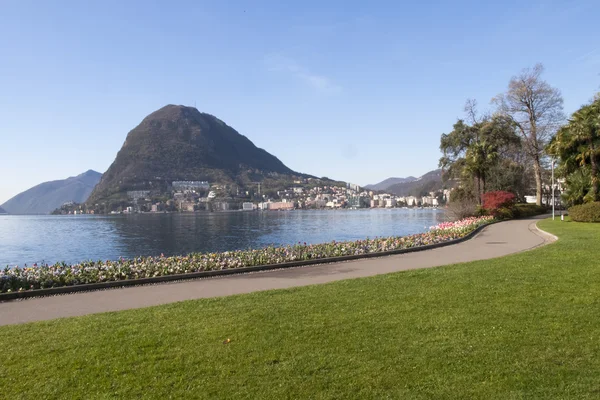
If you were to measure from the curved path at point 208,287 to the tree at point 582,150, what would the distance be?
1759 centimetres

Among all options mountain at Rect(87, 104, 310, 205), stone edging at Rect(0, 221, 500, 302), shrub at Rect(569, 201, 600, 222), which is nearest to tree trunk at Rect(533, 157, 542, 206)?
shrub at Rect(569, 201, 600, 222)

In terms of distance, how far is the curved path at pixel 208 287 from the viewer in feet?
24.8

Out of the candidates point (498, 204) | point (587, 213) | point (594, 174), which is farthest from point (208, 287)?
point (498, 204)

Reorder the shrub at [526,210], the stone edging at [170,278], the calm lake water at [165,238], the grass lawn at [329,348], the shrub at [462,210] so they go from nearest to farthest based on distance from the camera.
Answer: the grass lawn at [329,348], the stone edging at [170,278], the calm lake water at [165,238], the shrub at [462,210], the shrub at [526,210]

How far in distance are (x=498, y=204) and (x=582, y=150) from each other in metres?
6.39

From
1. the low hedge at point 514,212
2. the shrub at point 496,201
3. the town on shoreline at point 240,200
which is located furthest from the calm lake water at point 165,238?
the town on shoreline at point 240,200

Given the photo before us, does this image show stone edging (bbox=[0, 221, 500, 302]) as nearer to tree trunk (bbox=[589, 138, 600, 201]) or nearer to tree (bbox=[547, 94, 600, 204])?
tree trunk (bbox=[589, 138, 600, 201])

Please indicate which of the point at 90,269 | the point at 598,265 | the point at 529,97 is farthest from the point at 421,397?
the point at 529,97

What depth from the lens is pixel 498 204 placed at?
32.0 meters

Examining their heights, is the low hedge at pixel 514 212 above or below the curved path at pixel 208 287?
above

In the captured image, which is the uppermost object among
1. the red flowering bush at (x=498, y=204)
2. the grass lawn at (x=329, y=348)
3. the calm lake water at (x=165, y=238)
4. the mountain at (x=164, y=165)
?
the mountain at (x=164, y=165)

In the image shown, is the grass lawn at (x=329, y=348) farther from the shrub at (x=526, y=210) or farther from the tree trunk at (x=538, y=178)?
the tree trunk at (x=538, y=178)

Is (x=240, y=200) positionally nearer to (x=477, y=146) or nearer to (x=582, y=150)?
(x=477, y=146)

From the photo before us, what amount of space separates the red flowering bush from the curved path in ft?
63.1
